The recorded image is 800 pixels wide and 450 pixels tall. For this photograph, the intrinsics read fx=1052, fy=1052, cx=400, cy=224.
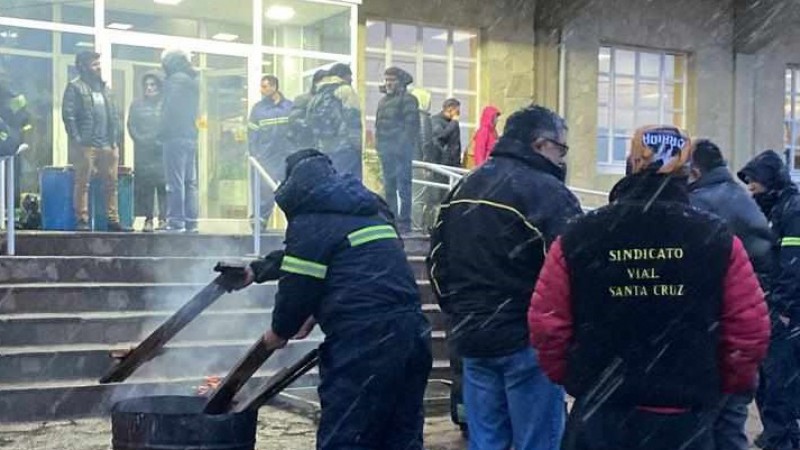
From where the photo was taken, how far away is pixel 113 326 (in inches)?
334

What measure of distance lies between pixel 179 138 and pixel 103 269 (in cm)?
188

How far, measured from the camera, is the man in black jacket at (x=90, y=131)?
1038 cm

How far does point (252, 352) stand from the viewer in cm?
436

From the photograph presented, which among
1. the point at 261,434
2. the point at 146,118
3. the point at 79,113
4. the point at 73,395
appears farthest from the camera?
the point at 146,118

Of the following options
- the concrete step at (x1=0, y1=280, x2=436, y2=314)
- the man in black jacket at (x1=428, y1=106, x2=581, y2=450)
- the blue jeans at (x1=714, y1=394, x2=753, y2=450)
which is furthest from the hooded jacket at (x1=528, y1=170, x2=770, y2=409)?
the concrete step at (x1=0, y1=280, x2=436, y2=314)

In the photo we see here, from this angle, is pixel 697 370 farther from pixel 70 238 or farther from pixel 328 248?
pixel 70 238

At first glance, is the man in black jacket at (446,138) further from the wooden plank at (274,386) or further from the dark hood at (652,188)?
the dark hood at (652,188)

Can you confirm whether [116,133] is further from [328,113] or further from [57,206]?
[328,113]

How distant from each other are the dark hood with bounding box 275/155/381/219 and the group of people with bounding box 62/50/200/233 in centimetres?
630

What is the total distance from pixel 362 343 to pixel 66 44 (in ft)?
33.4

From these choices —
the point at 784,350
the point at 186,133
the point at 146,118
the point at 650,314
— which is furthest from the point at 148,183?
the point at 650,314

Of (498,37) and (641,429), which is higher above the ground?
(498,37)

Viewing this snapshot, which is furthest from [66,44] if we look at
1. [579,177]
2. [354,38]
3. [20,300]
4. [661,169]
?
[661,169]

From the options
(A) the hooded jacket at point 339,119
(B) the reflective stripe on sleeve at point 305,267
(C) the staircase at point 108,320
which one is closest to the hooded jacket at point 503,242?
(B) the reflective stripe on sleeve at point 305,267
